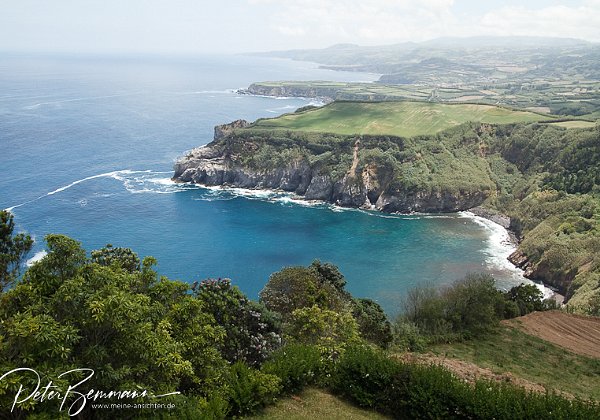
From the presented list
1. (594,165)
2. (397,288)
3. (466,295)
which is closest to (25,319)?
(466,295)

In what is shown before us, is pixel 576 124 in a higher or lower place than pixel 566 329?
higher

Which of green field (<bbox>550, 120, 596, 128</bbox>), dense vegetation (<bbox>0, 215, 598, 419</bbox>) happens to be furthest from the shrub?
green field (<bbox>550, 120, 596, 128</bbox>)

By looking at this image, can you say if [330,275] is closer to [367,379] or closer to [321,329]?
[321,329]

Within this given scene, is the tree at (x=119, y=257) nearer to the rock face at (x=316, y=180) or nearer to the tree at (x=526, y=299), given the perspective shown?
the tree at (x=526, y=299)

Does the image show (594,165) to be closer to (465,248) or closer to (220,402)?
(465,248)

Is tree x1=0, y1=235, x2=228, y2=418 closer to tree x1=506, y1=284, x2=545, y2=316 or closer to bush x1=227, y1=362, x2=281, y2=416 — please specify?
bush x1=227, y1=362, x2=281, y2=416

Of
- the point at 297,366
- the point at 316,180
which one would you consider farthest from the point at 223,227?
the point at 297,366

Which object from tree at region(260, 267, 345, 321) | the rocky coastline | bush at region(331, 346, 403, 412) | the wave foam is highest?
bush at region(331, 346, 403, 412)
